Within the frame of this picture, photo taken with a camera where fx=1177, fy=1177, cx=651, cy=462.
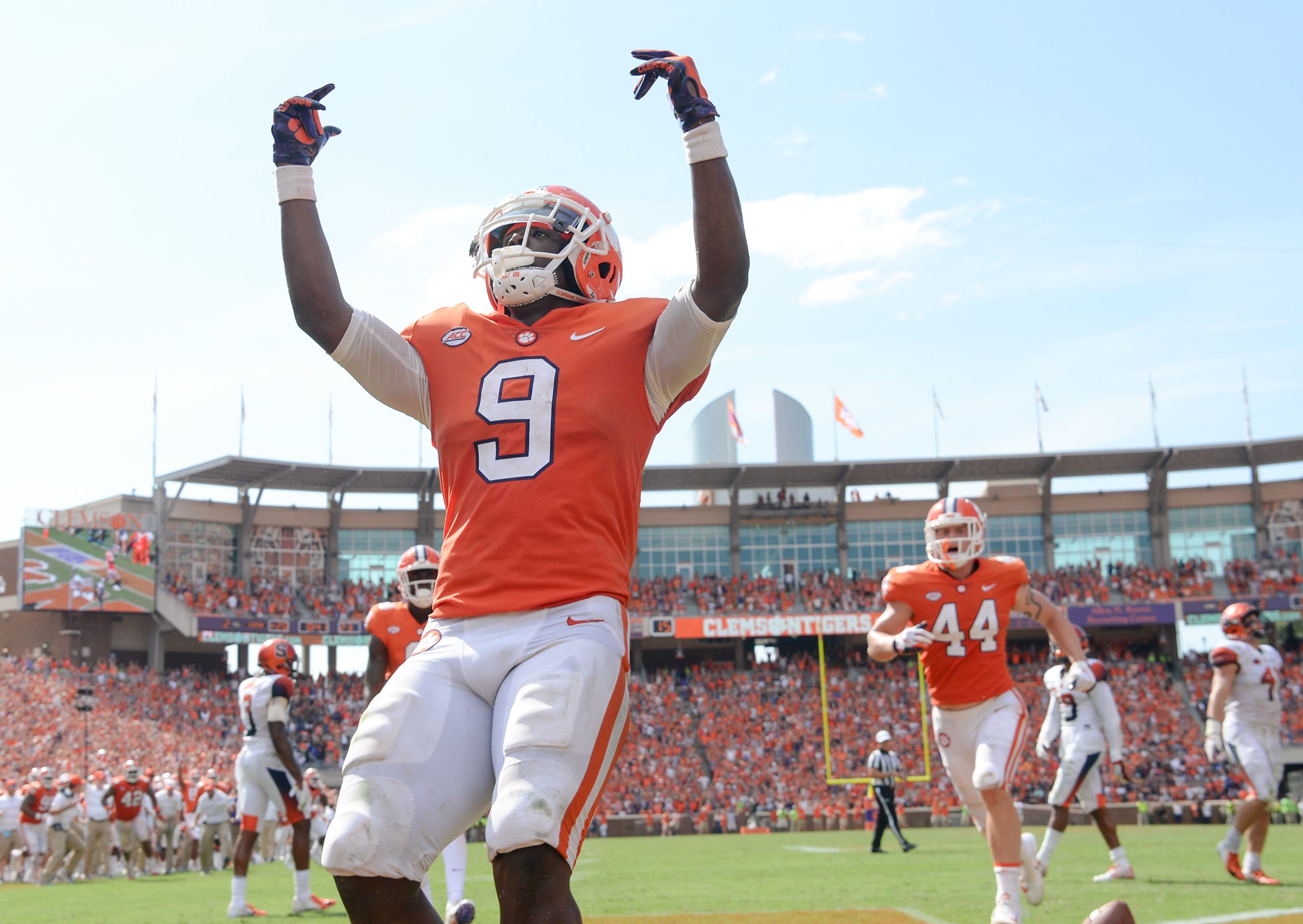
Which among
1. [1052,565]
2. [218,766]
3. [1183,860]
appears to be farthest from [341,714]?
[1183,860]

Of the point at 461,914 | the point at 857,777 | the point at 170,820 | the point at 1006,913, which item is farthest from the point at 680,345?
the point at 857,777

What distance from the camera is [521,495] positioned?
3.39 m

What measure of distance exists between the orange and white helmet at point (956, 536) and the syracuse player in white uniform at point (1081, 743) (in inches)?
136

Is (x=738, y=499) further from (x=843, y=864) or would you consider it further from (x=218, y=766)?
(x=843, y=864)

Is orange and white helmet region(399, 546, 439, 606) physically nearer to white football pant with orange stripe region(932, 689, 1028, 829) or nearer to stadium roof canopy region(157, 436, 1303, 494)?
white football pant with orange stripe region(932, 689, 1028, 829)

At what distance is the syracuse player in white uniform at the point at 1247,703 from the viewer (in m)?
10.6

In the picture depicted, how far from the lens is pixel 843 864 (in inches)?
536

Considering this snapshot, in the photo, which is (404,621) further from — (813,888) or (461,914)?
(813,888)

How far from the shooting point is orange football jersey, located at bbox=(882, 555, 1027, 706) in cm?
790

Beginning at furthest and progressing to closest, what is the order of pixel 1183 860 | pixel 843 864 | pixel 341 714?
pixel 341 714, pixel 843 864, pixel 1183 860

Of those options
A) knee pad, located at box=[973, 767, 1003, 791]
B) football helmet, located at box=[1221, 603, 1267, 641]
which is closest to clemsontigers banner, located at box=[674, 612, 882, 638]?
football helmet, located at box=[1221, 603, 1267, 641]

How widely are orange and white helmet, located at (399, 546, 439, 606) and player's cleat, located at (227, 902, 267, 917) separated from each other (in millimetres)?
3520

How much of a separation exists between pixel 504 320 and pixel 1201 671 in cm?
4046

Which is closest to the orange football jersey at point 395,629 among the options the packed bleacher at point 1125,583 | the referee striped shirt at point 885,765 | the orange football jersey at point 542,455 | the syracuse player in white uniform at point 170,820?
the orange football jersey at point 542,455
